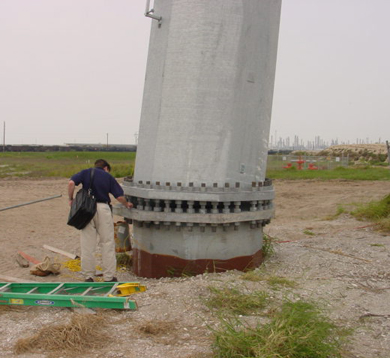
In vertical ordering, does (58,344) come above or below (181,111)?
below

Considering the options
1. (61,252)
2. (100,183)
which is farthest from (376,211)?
(100,183)

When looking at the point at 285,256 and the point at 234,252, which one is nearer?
the point at 234,252

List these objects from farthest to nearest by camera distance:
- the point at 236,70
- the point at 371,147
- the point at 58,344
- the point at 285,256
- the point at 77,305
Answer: the point at 371,147
the point at 285,256
the point at 236,70
the point at 77,305
the point at 58,344

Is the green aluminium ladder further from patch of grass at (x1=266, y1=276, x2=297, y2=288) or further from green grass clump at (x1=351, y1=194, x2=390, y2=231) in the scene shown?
green grass clump at (x1=351, y1=194, x2=390, y2=231)

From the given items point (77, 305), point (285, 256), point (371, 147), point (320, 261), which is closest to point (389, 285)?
point (320, 261)

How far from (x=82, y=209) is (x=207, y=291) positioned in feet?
6.41

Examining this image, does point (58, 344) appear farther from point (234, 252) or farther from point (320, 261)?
point (320, 261)

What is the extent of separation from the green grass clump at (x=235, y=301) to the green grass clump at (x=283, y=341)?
2.12ft

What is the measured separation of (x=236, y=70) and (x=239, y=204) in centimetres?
181

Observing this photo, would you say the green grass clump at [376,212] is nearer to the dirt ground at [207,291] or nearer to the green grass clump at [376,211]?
the green grass clump at [376,211]

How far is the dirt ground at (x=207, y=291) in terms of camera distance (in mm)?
4129

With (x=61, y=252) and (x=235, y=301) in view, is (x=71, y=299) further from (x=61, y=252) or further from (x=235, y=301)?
(x=61, y=252)

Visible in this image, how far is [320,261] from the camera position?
7.12 m

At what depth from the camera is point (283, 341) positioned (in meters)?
3.68
